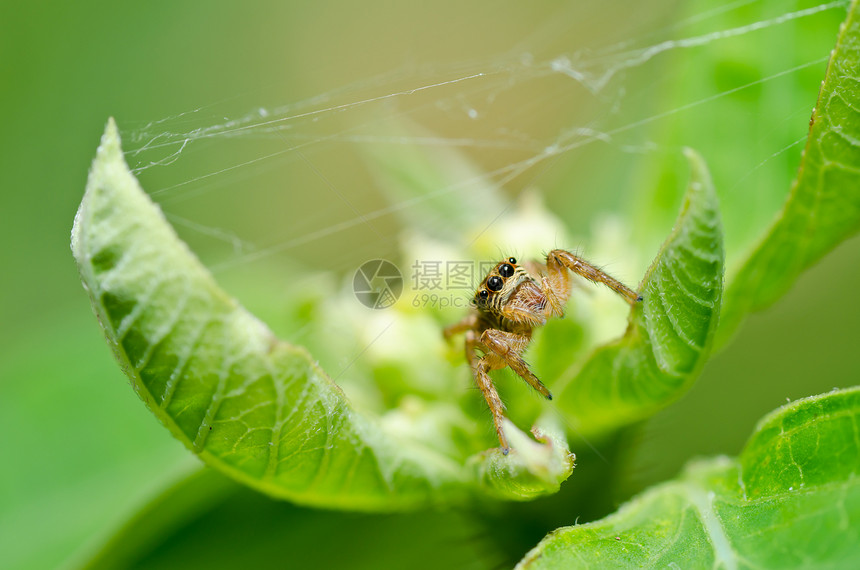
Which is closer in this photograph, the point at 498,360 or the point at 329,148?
the point at 498,360

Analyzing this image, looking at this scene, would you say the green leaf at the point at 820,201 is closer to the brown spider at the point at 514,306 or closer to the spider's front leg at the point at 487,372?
the brown spider at the point at 514,306

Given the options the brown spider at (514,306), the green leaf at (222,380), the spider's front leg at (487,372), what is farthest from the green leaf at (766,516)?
the brown spider at (514,306)

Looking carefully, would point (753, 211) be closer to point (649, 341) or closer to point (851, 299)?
point (649, 341)

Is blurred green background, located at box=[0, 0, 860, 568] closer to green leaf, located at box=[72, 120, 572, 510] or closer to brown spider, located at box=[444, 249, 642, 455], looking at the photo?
brown spider, located at box=[444, 249, 642, 455]

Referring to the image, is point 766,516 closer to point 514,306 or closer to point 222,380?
point 514,306

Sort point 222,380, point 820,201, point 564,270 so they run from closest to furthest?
point 222,380
point 820,201
point 564,270
